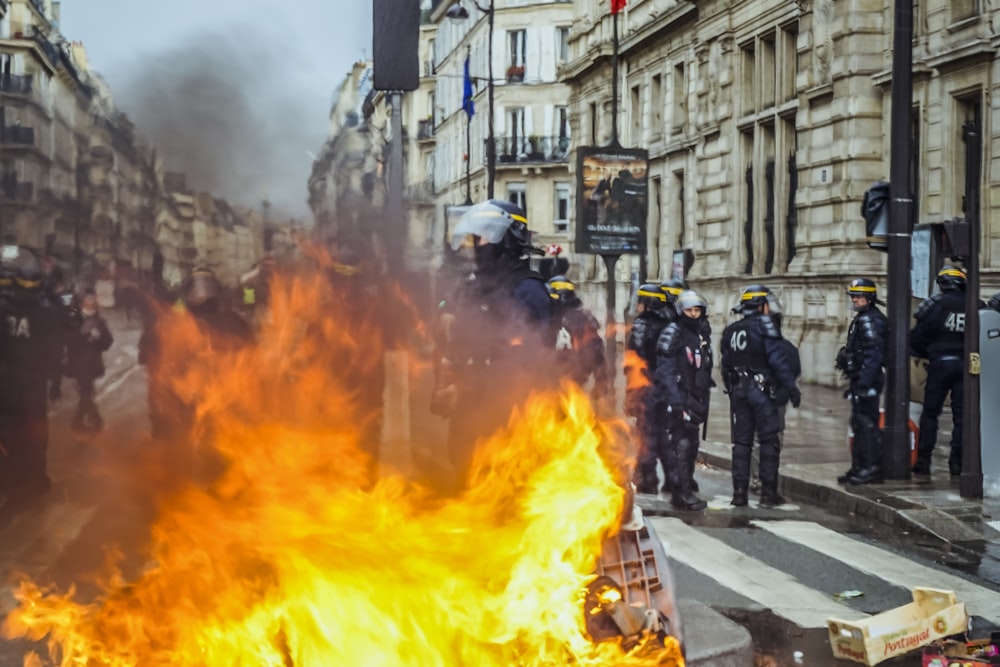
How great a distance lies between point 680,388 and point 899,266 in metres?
2.36

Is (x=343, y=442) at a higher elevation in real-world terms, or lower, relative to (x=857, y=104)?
lower

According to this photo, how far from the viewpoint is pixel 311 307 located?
18.6 ft

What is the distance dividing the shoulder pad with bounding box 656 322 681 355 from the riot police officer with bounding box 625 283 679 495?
31 cm

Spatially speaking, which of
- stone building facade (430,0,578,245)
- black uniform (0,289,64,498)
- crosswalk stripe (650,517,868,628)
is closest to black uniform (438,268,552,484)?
crosswalk stripe (650,517,868,628)

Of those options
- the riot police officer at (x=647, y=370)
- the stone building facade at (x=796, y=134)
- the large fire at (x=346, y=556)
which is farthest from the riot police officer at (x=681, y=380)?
the stone building facade at (x=796, y=134)

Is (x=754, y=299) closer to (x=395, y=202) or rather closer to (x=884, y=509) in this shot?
(x=884, y=509)

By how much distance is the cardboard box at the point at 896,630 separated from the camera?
5.65 metres

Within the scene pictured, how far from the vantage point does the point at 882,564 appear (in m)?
8.07

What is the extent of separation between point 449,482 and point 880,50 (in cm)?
1850

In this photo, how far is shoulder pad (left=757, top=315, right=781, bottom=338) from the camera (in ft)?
33.1

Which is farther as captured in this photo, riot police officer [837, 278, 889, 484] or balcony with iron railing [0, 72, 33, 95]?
riot police officer [837, 278, 889, 484]

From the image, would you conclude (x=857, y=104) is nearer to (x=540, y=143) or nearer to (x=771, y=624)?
(x=771, y=624)

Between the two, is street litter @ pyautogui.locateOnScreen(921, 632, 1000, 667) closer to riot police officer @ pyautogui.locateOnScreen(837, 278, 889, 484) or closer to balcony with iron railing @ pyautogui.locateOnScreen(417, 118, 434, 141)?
balcony with iron railing @ pyautogui.locateOnScreen(417, 118, 434, 141)

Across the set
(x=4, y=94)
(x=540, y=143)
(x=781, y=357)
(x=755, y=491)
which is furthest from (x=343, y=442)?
(x=540, y=143)
